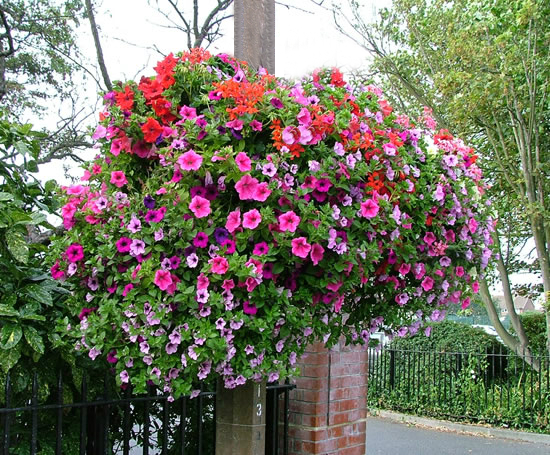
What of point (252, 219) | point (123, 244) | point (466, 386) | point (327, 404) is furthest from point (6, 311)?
point (466, 386)

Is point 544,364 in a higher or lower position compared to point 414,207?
lower

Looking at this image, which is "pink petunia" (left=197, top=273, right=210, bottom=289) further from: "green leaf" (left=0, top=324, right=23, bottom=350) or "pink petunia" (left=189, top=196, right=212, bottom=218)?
"green leaf" (left=0, top=324, right=23, bottom=350)

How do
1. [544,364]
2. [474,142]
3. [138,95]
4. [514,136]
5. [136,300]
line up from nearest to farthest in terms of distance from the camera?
[136,300] < [138,95] < [544,364] < [514,136] < [474,142]

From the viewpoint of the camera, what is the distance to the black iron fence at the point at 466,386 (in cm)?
1034

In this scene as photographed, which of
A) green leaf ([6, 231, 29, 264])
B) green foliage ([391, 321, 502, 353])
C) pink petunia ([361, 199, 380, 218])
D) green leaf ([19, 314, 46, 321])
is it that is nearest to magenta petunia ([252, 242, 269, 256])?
pink petunia ([361, 199, 380, 218])

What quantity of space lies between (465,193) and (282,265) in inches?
39.7

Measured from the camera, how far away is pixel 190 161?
2098 mm

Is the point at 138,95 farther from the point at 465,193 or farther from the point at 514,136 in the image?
the point at 514,136

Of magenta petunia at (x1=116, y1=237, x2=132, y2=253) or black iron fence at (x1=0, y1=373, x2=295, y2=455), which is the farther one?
black iron fence at (x1=0, y1=373, x2=295, y2=455)

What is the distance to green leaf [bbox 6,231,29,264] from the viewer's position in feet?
9.07

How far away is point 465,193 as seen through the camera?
8.96ft

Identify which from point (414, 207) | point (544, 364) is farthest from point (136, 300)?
point (544, 364)

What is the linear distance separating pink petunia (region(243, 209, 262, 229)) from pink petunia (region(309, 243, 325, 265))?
0.68ft

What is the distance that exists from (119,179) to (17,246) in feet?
2.47
